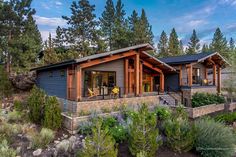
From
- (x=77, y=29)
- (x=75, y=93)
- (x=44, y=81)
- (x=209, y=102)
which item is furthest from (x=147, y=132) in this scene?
(x=77, y=29)

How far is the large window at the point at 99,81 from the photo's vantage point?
1420cm

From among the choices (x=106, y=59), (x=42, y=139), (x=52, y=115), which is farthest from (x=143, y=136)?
(x=106, y=59)

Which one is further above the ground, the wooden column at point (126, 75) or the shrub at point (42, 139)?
the wooden column at point (126, 75)

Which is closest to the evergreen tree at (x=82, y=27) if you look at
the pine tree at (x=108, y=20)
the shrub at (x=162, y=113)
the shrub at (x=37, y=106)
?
the pine tree at (x=108, y=20)

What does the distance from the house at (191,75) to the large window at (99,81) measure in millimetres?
6692

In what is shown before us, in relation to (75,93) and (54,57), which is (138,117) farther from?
(54,57)

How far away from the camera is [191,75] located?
17625 mm

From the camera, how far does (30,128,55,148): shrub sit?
7.30 metres

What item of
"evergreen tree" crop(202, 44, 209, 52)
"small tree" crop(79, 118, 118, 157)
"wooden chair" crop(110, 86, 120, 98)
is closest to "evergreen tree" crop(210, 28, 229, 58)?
"evergreen tree" crop(202, 44, 209, 52)

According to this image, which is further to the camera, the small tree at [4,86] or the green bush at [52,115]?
the small tree at [4,86]

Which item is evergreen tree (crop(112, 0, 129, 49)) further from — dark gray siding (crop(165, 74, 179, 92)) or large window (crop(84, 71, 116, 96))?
large window (crop(84, 71, 116, 96))

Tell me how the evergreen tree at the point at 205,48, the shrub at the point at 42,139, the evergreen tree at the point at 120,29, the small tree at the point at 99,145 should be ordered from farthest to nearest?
the evergreen tree at the point at 205,48, the evergreen tree at the point at 120,29, the shrub at the point at 42,139, the small tree at the point at 99,145

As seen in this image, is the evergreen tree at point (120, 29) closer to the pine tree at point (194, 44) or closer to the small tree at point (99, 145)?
the pine tree at point (194, 44)

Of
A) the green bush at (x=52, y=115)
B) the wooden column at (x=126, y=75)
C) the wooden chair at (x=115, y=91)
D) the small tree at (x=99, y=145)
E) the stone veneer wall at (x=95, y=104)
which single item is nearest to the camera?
the small tree at (x=99, y=145)
